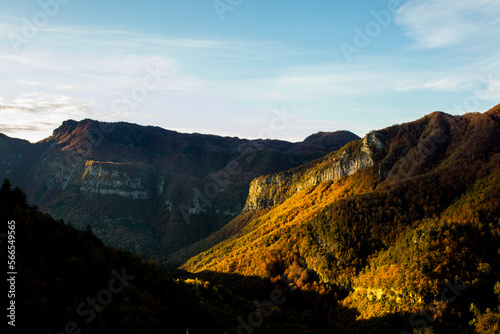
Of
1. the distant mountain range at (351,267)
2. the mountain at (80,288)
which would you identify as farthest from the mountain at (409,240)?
the mountain at (80,288)

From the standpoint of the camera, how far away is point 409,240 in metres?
84.2

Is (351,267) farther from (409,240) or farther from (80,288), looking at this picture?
(80,288)

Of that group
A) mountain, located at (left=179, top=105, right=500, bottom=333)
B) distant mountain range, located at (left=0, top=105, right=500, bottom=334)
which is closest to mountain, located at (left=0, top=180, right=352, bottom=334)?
distant mountain range, located at (left=0, top=105, right=500, bottom=334)

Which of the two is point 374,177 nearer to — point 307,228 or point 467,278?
point 307,228

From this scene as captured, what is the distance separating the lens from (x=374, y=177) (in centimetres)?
15412

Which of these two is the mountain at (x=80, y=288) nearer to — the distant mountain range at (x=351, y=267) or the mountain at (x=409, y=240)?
the distant mountain range at (x=351, y=267)

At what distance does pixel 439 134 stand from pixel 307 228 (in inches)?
3182

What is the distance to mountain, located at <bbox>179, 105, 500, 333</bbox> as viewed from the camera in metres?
66.5

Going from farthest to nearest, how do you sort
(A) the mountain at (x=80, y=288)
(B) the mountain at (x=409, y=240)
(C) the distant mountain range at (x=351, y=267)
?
(B) the mountain at (x=409, y=240), (C) the distant mountain range at (x=351, y=267), (A) the mountain at (x=80, y=288)

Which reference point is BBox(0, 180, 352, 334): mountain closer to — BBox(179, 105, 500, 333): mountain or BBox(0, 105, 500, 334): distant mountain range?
BBox(0, 105, 500, 334): distant mountain range

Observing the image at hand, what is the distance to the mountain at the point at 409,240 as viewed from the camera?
66.5 meters

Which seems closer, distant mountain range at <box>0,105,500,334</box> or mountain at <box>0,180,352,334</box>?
mountain at <box>0,180,352,334</box>

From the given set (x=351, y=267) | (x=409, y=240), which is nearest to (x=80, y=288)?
(x=351, y=267)

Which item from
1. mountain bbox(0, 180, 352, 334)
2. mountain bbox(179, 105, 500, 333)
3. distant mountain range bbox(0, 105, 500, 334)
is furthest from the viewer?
mountain bbox(179, 105, 500, 333)
